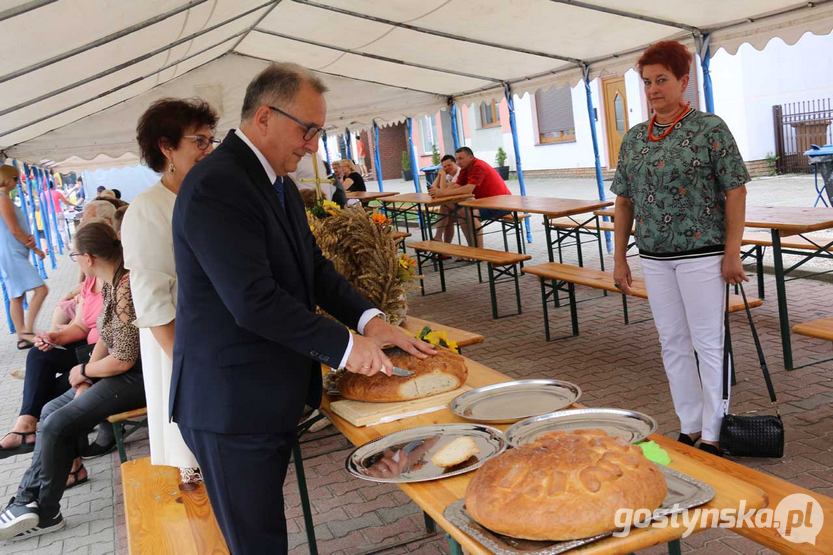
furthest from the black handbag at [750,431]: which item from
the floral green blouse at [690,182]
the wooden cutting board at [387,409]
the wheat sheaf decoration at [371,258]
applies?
the wooden cutting board at [387,409]

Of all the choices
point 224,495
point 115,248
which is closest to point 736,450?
point 224,495

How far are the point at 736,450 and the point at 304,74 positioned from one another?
9.20ft

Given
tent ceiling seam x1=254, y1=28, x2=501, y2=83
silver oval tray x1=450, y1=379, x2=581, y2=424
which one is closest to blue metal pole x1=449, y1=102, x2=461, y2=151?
tent ceiling seam x1=254, y1=28, x2=501, y2=83

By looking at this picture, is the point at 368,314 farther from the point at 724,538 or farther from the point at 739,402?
the point at 739,402

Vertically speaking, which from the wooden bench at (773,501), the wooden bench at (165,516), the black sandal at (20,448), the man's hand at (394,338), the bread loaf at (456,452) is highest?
the man's hand at (394,338)

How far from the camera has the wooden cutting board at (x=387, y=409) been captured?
2199 mm

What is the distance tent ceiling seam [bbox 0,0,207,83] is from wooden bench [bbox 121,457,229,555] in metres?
3.89

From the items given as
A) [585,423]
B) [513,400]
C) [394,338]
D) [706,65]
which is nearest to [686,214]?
[513,400]

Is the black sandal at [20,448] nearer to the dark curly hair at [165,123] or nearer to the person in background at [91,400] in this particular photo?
the person in background at [91,400]

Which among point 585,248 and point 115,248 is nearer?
point 115,248

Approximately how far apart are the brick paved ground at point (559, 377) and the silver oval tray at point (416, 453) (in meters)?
1.70

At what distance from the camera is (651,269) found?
3.76 meters

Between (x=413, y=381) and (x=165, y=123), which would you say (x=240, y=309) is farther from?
(x=165, y=123)

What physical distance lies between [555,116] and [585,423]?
85.8 feet
